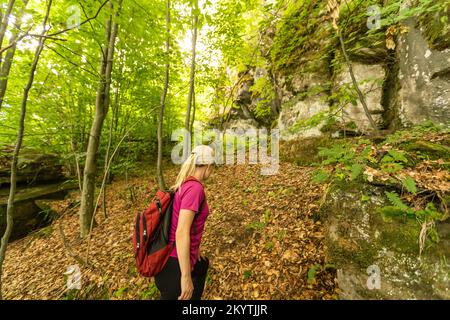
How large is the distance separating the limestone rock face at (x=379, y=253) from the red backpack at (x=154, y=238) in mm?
2249

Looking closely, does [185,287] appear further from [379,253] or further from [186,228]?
[379,253]

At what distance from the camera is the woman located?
5.90 ft

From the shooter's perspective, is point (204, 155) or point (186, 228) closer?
point (186, 228)

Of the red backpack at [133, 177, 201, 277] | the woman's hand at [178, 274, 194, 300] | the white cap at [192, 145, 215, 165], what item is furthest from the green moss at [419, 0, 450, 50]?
the woman's hand at [178, 274, 194, 300]

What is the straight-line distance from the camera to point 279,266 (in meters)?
3.30

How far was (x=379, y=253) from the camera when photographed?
89.9 inches

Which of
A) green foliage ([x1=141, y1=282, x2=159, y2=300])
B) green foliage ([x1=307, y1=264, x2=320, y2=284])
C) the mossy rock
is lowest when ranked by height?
green foliage ([x1=141, y1=282, x2=159, y2=300])

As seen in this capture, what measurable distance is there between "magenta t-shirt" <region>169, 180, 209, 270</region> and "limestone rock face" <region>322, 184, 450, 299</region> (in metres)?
1.95

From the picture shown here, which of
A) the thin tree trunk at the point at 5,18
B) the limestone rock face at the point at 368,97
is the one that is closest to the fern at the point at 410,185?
the limestone rock face at the point at 368,97

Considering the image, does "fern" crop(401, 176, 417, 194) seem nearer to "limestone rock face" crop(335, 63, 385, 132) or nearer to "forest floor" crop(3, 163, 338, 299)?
"forest floor" crop(3, 163, 338, 299)

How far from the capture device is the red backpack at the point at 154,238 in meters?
1.98

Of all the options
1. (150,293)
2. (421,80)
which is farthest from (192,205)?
(421,80)

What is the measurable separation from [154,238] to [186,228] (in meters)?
0.51
